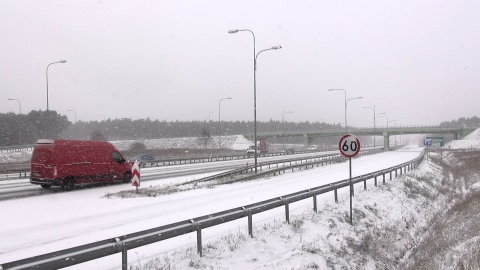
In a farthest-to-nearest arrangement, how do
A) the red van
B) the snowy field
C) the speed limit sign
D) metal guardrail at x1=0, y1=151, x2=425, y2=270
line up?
1. the red van
2. the speed limit sign
3. the snowy field
4. metal guardrail at x1=0, y1=151, x2=425, y2=270

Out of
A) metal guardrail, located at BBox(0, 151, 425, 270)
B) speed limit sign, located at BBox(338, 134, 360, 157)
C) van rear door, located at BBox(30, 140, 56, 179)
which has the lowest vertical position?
metal guardrail, located at BBox(0, 151, 425, 270)

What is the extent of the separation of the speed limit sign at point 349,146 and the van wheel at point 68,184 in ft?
43.5

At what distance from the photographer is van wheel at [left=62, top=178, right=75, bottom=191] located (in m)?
18.3

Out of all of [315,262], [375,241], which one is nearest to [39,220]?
[315,262]

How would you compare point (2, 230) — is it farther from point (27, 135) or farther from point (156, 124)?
point (156, 124)

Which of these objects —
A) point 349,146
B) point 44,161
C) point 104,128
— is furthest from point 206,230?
point 104,128

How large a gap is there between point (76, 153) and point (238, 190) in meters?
8.10

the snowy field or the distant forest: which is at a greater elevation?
the distant forest

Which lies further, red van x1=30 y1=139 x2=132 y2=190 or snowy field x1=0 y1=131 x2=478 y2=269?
red van x1=30 y1=139 x2=132 y2=190

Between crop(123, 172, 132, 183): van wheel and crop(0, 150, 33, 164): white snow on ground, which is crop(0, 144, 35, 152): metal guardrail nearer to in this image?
crop(0, 150, 33, 164): white snow on ground

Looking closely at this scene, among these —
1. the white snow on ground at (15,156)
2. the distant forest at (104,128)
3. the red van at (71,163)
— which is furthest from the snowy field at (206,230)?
the distant forest at (104,128)

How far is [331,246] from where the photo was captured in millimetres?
9906

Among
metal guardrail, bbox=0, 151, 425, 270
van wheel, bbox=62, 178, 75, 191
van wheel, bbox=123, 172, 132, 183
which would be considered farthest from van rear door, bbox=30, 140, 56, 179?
metal guardrail, bbox=0, 151, 425, 270

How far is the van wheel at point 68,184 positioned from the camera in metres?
18.3
